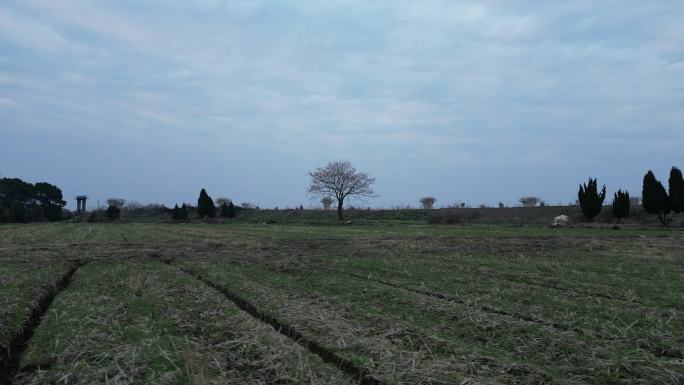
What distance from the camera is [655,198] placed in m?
40.3

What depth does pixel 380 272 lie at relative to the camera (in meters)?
11.2

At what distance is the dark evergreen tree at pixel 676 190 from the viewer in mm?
39250

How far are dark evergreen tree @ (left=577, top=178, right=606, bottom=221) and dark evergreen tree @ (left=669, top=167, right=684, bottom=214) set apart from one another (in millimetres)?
6950

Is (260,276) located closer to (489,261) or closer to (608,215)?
(489,261)

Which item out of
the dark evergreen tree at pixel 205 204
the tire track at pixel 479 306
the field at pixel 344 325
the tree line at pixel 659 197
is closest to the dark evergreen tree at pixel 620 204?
the tree line at pixel 659 197

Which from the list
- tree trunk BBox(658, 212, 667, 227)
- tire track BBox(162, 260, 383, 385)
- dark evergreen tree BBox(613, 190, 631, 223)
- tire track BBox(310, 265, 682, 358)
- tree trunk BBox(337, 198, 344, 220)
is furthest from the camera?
tree trunk BBox(337, 198, 344, 220)

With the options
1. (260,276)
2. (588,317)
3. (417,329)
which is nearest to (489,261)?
(260,276)

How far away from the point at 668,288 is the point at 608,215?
46.4 meters

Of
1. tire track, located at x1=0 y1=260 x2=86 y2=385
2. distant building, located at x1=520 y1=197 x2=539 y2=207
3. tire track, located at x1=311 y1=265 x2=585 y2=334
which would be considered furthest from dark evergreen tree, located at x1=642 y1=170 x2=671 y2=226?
tire track, located at x1=0 y1=260 x2=86 y2=385

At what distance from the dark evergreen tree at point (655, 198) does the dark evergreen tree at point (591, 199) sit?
5.19 metres

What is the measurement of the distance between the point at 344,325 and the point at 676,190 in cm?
4257

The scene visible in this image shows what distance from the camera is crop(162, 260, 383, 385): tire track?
4.20 m

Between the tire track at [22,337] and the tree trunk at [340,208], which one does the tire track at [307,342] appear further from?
the tree trunk at [340,208]

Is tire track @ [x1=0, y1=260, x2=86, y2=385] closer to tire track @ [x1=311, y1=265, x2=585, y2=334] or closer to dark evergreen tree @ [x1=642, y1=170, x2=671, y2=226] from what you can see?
tire track @ [x1=311, y1=265, x2=585, y2=334]
